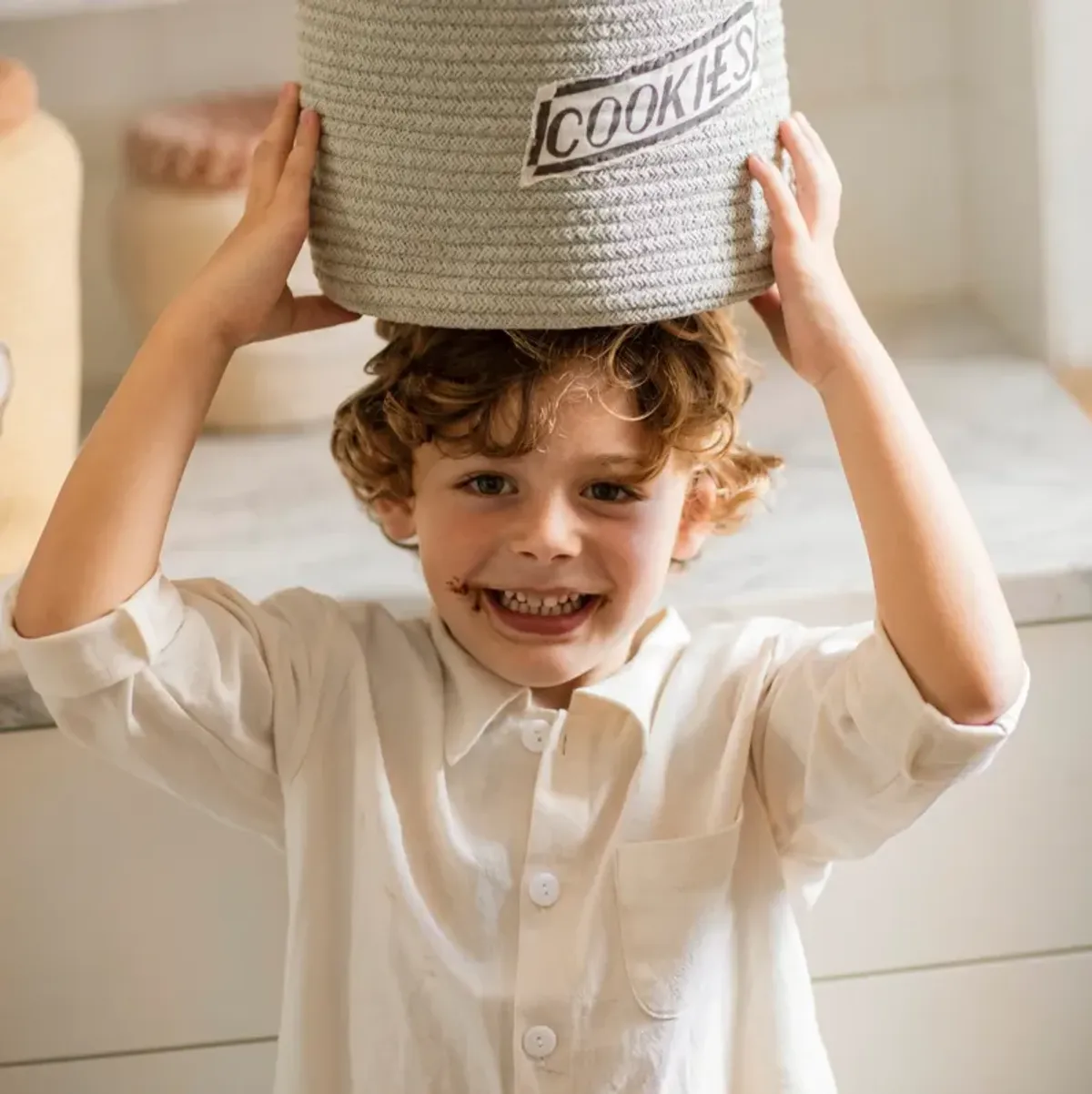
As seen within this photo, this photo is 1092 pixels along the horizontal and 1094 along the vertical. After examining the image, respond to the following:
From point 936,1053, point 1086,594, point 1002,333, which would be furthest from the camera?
point 1002,333

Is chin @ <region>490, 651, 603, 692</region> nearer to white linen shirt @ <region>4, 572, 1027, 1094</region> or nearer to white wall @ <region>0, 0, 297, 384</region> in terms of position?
white linen shirt @ <region>4, 572, 1027, 1094</region>

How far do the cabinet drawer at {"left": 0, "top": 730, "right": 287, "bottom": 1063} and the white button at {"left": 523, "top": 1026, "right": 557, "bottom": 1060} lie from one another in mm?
276

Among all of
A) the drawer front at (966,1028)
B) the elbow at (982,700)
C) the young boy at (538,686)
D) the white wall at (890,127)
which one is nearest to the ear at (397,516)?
the young boy at (538,686)

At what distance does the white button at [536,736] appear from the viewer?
33.9 inches

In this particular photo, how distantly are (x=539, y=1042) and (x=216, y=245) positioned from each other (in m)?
0.72

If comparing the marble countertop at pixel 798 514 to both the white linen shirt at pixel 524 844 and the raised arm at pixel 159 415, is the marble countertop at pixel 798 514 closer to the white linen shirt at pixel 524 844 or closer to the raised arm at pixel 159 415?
the white linen shirt at pixel 524 844

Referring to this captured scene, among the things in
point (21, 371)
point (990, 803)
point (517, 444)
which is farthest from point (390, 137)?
point (990, 803)

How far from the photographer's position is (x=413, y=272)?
74 cm

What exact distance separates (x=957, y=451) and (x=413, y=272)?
0.60 metres

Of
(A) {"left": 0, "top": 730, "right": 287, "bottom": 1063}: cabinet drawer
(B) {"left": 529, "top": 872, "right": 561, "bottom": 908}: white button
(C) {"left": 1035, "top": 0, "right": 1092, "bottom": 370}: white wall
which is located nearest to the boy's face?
(B) {"left": 529, "top": 872, "right": 561, "bottom": 908}: white button

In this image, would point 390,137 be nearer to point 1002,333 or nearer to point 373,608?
point 373,608

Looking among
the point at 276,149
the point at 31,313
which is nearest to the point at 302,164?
the point at 276,149

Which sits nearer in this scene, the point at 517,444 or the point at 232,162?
the point at 517,444

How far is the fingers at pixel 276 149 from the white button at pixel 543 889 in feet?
1.25
